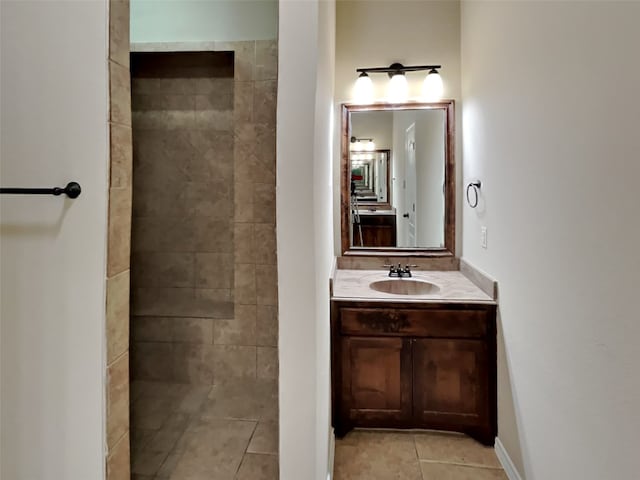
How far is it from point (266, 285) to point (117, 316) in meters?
1.38

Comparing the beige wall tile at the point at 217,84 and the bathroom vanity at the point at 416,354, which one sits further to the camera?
the beige wall tile at the point at 217,84

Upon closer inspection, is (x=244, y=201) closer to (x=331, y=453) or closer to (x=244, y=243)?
(x=244, y=243)

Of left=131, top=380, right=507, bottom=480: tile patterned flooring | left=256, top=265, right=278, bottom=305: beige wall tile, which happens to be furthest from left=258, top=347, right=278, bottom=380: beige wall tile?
left=256, top=265, right=278, bottom=305: beige wall tile

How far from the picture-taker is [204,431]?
221cm

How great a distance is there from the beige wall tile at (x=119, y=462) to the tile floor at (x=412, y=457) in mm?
981

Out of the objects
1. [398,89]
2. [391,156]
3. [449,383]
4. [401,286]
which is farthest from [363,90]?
[449,383]

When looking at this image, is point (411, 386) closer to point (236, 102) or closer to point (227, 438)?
point (227, 438)

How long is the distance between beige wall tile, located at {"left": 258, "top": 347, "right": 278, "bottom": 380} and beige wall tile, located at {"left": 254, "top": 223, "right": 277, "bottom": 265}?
0.62m

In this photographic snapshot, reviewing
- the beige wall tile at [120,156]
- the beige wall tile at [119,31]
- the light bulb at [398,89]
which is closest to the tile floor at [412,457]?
the beige wall tile at [120,156]

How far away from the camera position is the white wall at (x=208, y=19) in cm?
258

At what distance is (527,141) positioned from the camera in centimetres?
164

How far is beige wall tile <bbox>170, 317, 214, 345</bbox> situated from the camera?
2.76 m

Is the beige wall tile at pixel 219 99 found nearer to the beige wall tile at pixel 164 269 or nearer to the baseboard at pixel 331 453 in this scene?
the beige wall tile at pixel 164 269

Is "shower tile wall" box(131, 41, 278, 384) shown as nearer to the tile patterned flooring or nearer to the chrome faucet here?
the tile patterned flooring
